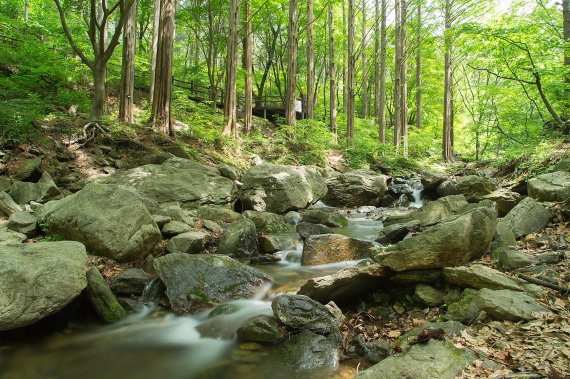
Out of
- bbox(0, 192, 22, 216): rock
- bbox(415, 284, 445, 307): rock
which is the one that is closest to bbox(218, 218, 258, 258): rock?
bbox(415, 284, 445, 307): rock

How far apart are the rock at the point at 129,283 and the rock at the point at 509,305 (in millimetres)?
4227

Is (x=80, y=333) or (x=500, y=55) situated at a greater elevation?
(x=500, y=55)

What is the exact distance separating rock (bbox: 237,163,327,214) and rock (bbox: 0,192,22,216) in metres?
5.33

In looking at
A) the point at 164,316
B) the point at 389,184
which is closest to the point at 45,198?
the point at 164,316

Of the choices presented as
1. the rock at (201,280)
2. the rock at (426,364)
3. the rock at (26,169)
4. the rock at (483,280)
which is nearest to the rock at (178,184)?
the rock at (26,169)

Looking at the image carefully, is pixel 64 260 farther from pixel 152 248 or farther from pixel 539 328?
pixel 539 328

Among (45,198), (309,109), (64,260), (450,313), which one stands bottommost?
(450,313)

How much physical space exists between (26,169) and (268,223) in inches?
217

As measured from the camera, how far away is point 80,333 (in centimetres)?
437

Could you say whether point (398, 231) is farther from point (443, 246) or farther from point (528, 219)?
point (443, 246)

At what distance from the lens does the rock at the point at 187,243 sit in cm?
620

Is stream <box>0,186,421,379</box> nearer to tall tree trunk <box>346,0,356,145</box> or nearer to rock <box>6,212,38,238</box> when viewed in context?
rock <box>6,212,38,238</box>

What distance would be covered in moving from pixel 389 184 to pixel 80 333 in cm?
1349

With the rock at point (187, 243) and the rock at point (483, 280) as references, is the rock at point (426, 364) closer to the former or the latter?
the rock at point (483, 280)
